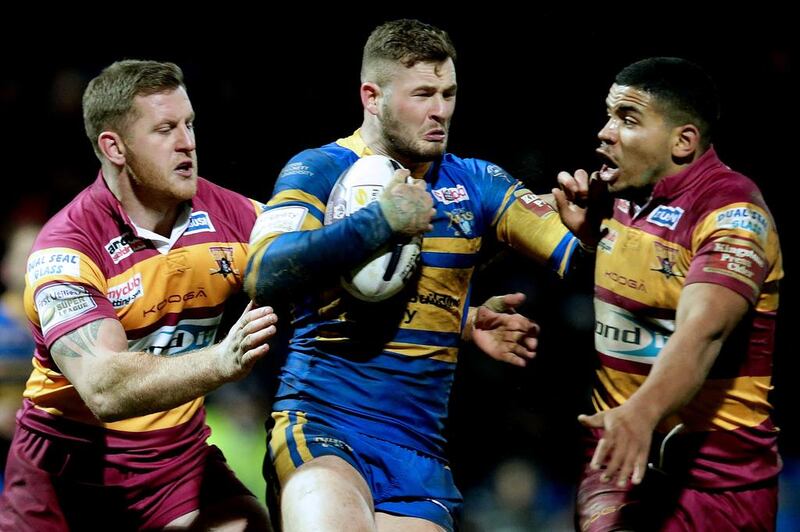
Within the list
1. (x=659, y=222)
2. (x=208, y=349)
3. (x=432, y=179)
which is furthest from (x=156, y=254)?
(x=659, y=222)

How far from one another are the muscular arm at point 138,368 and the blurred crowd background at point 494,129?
211 centimetres

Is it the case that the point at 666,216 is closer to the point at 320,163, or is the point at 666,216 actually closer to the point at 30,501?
the point at 320,163

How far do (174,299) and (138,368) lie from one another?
0.44 meters

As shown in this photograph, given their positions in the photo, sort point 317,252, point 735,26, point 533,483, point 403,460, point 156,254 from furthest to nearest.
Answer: point 735,26, point 533,483, point 156,254, point 403,460, point 317,252

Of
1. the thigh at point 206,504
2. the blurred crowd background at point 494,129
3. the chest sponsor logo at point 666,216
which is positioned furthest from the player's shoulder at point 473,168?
the blurred crowd background at point 494,129

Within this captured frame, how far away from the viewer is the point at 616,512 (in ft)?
10.3

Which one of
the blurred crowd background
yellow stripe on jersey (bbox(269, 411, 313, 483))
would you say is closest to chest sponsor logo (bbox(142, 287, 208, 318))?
yellow stripe on jersey (bbox(269, 411, 313, 483))

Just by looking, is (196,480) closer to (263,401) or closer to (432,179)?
(432,179)

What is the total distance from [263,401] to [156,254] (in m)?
2.23

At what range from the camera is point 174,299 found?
3533 millimetres

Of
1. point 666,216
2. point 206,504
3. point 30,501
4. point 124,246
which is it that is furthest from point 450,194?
point 30,501

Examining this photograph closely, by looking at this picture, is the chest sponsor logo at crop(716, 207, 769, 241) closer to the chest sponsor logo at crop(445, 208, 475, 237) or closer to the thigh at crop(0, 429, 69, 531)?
the chest sponsor logo at crop(445, 208, 475, 237)

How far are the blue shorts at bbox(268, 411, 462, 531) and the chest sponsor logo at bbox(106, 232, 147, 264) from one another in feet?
2.58

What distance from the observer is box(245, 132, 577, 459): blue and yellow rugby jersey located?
3.29 m
